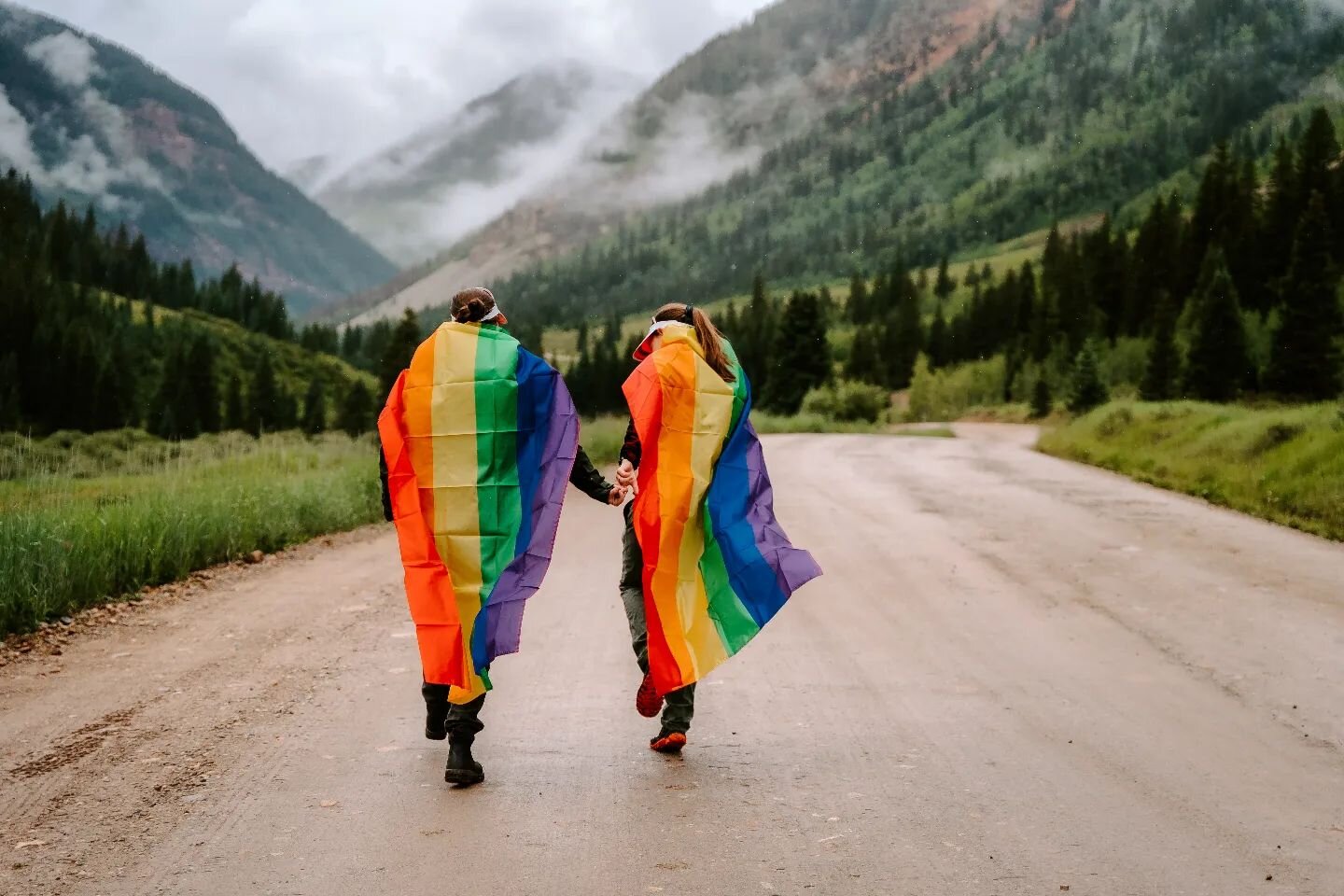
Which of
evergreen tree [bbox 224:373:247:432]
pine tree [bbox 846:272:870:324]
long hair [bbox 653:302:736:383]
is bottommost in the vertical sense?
evergreen tree [bbox 224:373:247:432]

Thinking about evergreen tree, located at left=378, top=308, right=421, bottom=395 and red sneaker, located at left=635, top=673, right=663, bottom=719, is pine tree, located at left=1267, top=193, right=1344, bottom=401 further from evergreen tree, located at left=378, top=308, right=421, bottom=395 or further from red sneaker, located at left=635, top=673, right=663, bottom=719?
red sneaker, located at left=635, top=673, right=663, bottom=719

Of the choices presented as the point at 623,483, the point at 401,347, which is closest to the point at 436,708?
the point at 623,483

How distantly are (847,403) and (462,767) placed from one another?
6369 centimetres

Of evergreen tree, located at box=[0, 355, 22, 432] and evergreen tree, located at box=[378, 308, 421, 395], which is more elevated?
evergreen tree, located at box=[378, 308, 421, 395]

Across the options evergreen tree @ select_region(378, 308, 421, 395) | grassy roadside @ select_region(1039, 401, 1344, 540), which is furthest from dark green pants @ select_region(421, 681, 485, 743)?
evergreen tree @ select_region(378, 308, 421, 395)

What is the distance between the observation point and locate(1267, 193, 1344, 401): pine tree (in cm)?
5488

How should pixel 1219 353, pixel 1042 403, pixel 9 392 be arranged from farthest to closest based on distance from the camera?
pixel 9 392
pixel 1042 403
pixel 1219 353

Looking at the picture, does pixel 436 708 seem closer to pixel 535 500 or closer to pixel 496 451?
pixel 535 500

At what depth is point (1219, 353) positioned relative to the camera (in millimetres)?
61000

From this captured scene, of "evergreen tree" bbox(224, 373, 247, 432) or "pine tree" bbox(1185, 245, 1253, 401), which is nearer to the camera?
"pine tree" bbox(1185, 245, 1253, 401)

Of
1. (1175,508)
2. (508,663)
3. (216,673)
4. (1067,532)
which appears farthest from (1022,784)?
(1175,508)

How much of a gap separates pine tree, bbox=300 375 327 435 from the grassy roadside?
9160 cm

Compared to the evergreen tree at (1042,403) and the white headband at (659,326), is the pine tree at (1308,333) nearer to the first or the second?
the evergreen tree at (1042,403)

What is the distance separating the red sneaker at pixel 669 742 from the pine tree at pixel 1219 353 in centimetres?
6141
